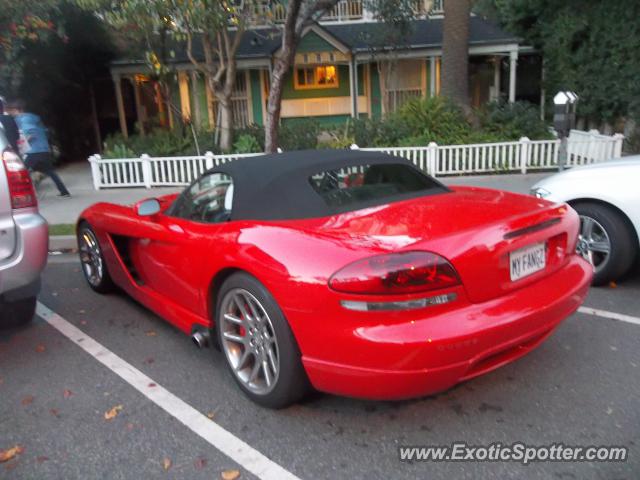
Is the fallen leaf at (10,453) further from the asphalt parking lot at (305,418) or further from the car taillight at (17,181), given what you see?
the car taillight at (17,181)

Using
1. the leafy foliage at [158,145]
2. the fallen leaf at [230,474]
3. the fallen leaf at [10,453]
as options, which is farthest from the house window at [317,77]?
the fallen leaf at [230,474]

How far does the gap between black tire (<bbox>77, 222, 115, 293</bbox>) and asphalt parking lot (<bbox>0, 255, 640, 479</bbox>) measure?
1.01 m

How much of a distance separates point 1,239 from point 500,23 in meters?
20.6

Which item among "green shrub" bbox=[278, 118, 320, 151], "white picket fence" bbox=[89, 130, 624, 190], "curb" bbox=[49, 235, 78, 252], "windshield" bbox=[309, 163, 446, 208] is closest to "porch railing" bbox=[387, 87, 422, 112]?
"green shrub" bbox=[278, 118, 320, 151]

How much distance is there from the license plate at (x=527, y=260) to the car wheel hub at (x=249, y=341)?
126 cm

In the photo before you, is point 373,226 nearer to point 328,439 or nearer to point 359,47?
point 328,439

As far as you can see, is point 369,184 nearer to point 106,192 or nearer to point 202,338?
point 202,338

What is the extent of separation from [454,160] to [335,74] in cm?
834

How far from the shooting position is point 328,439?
2.69m

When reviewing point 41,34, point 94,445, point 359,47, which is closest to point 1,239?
point 94,445

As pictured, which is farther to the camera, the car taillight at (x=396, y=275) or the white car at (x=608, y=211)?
the white car at (x=608, y=211)

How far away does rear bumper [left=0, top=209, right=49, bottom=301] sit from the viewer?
365 centimetres

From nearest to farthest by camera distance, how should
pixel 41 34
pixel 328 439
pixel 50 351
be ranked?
pixel 328 439, pixel 50 351, pixel 41 34

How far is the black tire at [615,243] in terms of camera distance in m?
4.56
